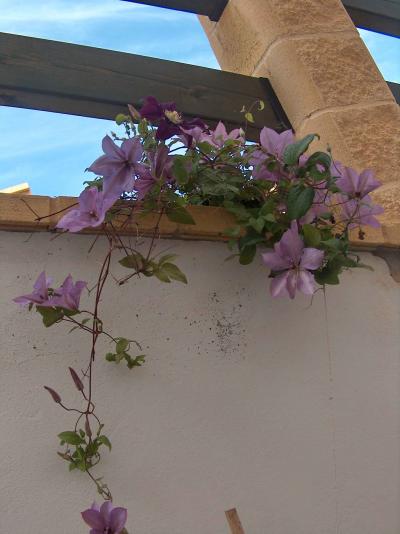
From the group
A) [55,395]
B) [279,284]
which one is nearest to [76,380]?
[55,395]

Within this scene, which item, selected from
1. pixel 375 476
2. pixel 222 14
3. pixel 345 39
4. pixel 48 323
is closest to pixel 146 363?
pixel 48 323

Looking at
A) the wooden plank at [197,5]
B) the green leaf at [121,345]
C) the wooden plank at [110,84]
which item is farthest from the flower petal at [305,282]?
the wooden plank at [197,5]

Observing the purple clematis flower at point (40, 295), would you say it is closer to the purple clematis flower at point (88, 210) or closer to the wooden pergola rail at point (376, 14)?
the purple clematis flower at point (88, 210)

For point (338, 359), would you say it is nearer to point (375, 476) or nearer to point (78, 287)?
point (375, 476)

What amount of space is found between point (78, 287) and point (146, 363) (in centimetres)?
21

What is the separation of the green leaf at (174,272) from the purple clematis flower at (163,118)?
23cm

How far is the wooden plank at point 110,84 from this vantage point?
153 centimetres

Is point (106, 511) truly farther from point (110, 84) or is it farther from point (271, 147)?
point (110, 84)

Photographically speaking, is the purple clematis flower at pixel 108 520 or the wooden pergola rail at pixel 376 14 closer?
the purple clematis flower at pixel 108 520

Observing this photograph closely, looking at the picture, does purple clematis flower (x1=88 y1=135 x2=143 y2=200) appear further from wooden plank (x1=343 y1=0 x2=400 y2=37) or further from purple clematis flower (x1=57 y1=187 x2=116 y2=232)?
wooden plank (x1=343 y1=0 x2=400 y2=37)

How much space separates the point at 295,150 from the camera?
→ 41.4 inches

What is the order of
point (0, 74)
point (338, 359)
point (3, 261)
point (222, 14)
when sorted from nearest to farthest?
point (3, 261)
point (338, 359)
point (0, 74)
point (222, 14)

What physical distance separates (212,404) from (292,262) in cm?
30

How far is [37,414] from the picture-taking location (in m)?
0.95
